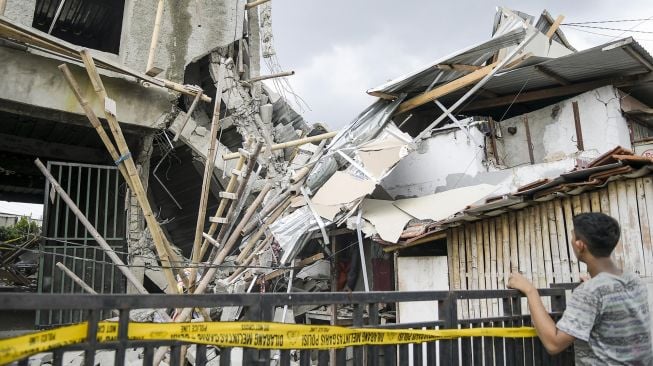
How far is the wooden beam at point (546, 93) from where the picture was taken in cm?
825

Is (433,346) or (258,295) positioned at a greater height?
(258,295)

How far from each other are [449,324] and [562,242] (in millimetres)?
4692

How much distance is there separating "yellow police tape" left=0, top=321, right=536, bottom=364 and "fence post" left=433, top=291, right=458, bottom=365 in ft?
0.34

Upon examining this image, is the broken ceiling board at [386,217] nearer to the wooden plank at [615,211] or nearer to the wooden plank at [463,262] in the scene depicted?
the wooden plank at [463,262]

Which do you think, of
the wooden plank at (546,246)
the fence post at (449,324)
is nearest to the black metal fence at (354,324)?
the fence post at (449,324)

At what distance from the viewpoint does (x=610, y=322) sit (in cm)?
223

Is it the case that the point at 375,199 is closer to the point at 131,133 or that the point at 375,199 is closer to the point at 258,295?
the point at 131,133

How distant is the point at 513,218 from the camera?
7199mm

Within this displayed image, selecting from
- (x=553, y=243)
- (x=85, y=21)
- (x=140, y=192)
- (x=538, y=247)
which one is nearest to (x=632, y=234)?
(x=553, y=243)

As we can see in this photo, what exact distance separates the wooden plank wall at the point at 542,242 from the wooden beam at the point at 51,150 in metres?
7.03

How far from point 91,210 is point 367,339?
7.96 m

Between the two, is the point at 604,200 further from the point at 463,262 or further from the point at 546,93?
the point at 546,93

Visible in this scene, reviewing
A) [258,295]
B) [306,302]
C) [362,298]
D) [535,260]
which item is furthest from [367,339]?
[535,260]

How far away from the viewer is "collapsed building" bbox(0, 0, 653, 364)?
258 inches
